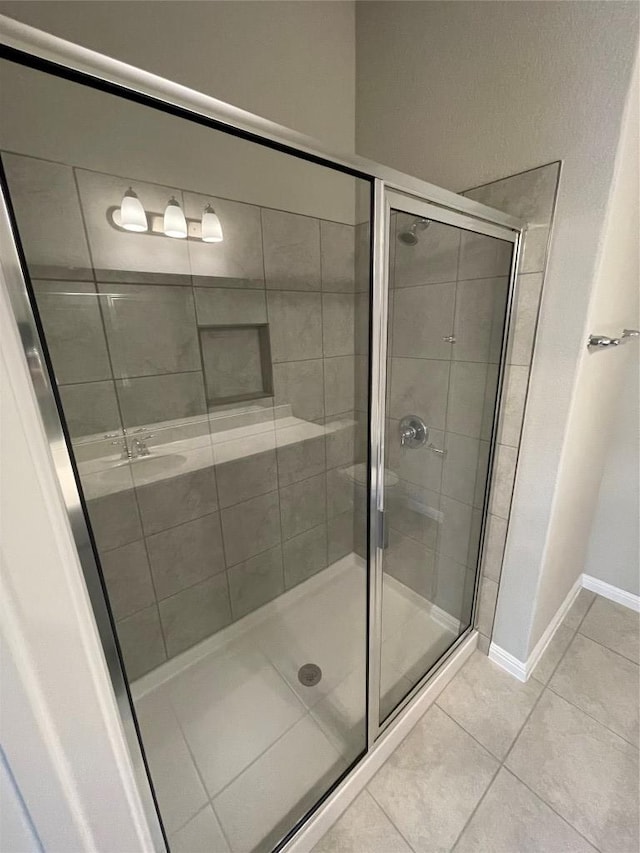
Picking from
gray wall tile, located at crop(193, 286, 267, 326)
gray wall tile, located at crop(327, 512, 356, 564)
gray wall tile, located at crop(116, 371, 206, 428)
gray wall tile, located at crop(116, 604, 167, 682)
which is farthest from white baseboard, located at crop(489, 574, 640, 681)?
gray wall tile, located at crop(193, 286, 267, 326)

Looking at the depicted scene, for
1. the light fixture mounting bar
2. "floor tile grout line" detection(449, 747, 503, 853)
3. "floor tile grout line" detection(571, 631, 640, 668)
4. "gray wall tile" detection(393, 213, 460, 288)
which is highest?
the light fixture mounting bar

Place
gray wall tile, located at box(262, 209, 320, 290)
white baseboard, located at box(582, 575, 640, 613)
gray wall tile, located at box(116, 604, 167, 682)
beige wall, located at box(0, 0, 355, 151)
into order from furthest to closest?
white baseboard, located at box(582, 575, 640, 613)
gray wall tile, located at box(262, 209, 320, 290)
gray wall tile, located at box(116, 604, 167, 682)
beige wall, located at box(0, 0, 355, 151)

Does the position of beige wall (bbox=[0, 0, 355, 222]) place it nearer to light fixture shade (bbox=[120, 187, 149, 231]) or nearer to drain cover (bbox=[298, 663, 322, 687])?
light fixture shade (bbox=[120, 187, 149, 231])

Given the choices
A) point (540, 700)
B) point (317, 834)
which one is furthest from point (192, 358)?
point (540, 700)

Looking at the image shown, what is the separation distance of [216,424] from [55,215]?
0.81 metres

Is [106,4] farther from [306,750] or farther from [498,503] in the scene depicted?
[306,750]

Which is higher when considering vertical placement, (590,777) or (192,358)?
(192,358)

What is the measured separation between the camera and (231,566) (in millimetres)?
1620

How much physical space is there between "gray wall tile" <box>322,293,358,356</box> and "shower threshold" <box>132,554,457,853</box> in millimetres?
949

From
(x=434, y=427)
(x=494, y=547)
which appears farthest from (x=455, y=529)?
(x=434, y=427)

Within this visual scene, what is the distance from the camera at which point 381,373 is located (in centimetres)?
95

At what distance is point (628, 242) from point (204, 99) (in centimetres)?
Answer: 132

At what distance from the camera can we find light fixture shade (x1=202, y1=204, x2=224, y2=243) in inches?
49.5

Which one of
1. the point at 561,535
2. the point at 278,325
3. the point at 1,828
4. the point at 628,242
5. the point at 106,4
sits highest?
the point at 106,4
